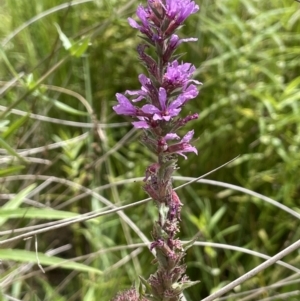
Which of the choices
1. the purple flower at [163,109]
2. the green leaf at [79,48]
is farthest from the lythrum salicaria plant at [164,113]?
the green leaf at [79,48]

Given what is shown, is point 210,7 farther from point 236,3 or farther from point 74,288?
point 74,288

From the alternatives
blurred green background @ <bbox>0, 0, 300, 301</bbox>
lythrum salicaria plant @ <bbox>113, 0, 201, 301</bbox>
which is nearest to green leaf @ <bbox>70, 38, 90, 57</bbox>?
blurred green background @ <bbox>0, 0, 300, 301</bbox>

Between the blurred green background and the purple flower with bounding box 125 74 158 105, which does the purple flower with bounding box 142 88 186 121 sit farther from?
the blurred green background

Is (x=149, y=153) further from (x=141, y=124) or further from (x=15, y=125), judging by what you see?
(x=141, y=124)

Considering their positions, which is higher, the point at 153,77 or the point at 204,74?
Result: the point at 153,77

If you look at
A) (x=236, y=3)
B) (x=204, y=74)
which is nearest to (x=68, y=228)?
(x=204, y=74)

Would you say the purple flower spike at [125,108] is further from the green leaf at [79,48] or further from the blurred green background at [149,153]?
the blurred green background at [149,153]

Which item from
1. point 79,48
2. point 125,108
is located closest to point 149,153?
point 79,48

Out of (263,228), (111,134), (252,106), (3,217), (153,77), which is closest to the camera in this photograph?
(153,77)
